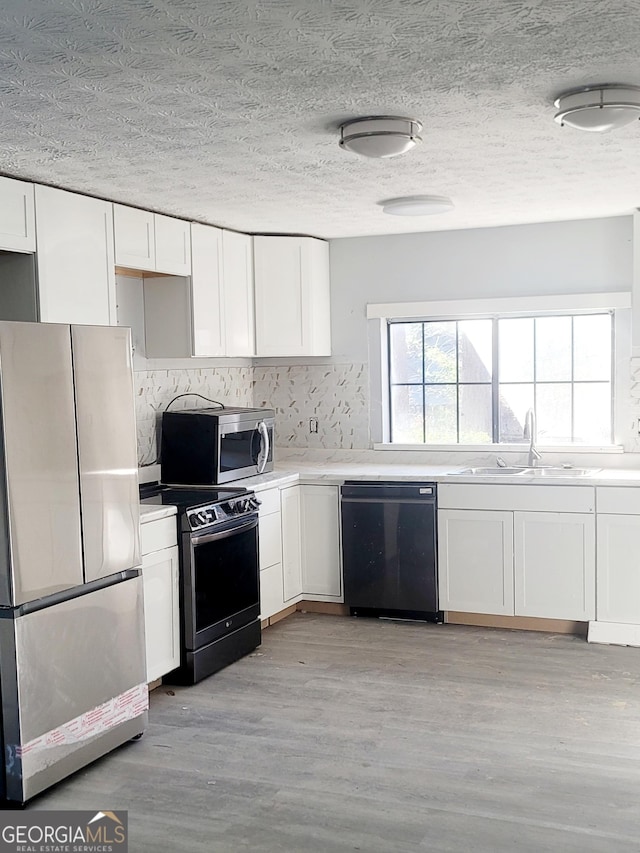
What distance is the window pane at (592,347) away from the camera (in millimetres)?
5441

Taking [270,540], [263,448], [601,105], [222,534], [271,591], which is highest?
[601,105]

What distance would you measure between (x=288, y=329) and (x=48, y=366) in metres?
2.65

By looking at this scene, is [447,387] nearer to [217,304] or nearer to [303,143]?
[217,304]

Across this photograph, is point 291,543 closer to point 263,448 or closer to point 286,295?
point 263,448

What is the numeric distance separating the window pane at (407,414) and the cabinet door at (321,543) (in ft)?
2.78

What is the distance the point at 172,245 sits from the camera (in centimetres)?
483

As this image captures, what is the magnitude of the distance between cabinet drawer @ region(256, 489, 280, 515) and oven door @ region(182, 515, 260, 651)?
0.85 feet

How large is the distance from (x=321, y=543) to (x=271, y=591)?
0.48m

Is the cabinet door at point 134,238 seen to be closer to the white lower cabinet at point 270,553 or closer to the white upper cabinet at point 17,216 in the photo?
the white upper cabinet at point 17,216

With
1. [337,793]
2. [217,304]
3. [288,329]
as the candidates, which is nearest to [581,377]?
[288,329]

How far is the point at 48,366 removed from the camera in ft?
10.5

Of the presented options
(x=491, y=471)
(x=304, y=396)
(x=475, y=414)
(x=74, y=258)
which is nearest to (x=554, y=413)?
(x=475, y=414)

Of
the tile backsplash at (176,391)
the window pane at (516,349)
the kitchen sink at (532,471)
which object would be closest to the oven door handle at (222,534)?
the tile backsplash at (176,391)

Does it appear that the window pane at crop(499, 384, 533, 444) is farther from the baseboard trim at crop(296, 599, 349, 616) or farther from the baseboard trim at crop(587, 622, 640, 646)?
the baseboard trim at crop(296, 599, 349, 616)
